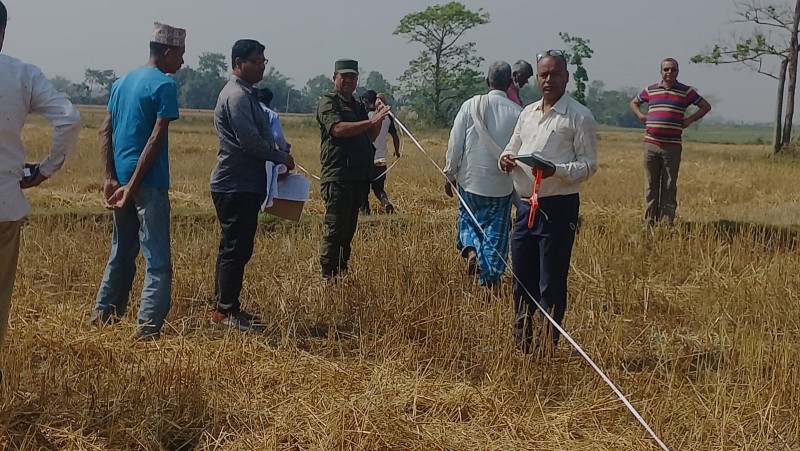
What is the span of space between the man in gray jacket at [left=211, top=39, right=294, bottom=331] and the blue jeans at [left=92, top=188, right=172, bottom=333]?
429mm

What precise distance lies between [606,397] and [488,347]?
0.77m

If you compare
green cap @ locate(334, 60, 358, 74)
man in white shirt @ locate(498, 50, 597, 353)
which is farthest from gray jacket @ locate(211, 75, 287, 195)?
man in white shirt @ locate(498, 50, 597, 353)

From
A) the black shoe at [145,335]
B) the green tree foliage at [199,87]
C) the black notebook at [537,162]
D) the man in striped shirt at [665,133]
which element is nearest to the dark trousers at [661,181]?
the man in striped shirt at [665,133]

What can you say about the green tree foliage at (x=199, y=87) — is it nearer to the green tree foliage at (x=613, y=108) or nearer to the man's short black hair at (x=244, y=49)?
the green tree foliage at (x=613, y=108)

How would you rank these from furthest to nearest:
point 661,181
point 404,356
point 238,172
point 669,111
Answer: point 661,181, point 669,111, point 238,172, point 404,356

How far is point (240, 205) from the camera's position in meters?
5.12

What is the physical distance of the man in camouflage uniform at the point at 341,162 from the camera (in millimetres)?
5852

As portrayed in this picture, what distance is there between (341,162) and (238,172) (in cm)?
97

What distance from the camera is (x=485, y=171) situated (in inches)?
238

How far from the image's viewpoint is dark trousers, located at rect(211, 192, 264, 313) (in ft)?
16.6

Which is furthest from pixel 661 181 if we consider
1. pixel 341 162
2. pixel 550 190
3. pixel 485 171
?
pixel 550 190

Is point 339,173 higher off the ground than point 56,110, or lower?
lower

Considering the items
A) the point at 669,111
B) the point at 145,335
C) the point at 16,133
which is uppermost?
the point at 669,111

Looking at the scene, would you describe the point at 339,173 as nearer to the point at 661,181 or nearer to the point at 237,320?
the point at 237,320
